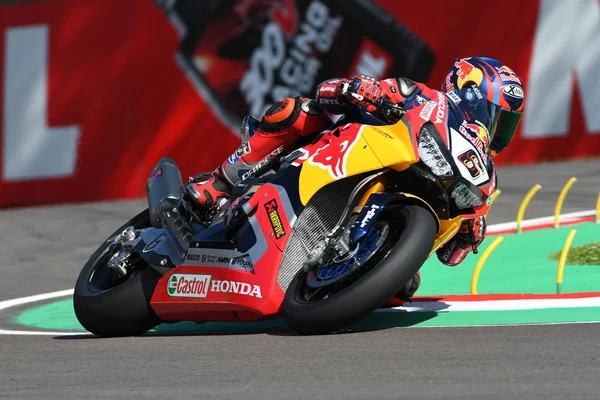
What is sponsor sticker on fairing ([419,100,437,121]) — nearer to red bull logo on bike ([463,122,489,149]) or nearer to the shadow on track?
red bull logo on bike ([463,122,489,149])

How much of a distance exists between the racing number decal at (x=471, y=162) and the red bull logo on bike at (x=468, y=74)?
1.94 feet

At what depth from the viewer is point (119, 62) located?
12883 millimetres

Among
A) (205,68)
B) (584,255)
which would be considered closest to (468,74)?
(584,255)

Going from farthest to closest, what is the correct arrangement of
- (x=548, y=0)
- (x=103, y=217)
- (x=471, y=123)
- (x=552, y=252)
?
1. (x=548, y=0)
2. (x=103, y=217)
3. (x=552, y=252)
4. (x=471, y=123)

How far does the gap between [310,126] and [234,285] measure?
1.02m

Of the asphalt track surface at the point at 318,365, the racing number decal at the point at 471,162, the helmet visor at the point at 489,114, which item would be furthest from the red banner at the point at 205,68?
the racing number decal at the point at 471,162

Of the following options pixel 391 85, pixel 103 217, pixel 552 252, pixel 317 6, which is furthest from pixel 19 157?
pixel 391 85

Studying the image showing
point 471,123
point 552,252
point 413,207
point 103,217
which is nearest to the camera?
point 413,207

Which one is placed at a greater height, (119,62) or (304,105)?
(304,105)

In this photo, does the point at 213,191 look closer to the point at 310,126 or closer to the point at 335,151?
the point at 310,126

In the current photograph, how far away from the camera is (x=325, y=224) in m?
6.55

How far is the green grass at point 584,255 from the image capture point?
8.95m

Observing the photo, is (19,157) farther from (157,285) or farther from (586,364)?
(586,364)

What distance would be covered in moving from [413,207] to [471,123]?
0.73 m
